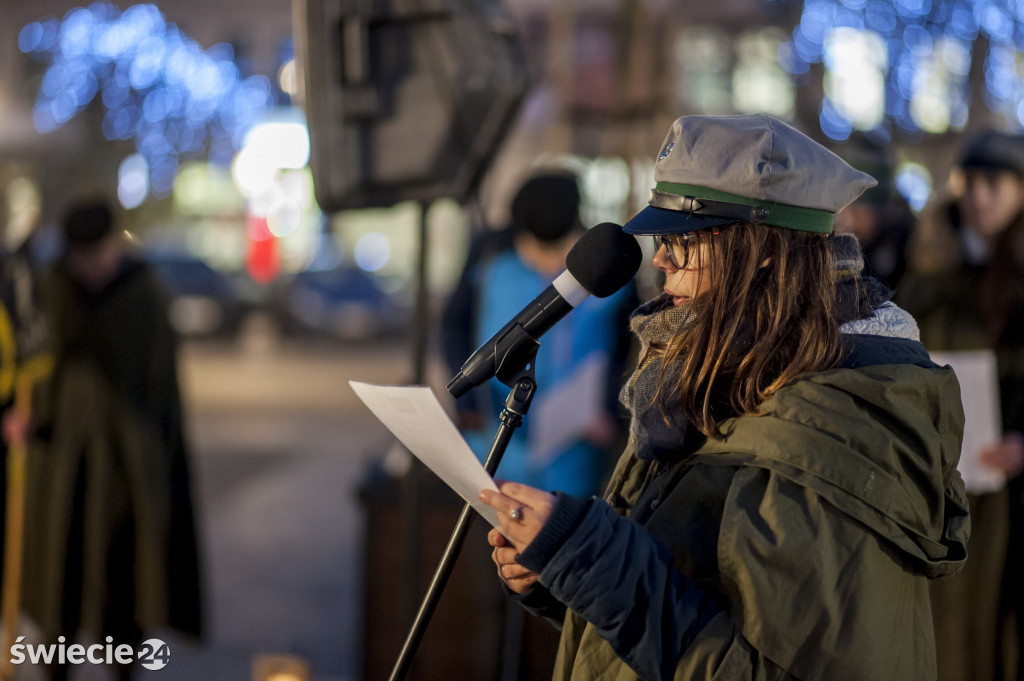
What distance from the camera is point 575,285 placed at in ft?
5.34

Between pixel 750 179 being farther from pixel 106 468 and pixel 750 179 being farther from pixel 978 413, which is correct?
pixel 106 468

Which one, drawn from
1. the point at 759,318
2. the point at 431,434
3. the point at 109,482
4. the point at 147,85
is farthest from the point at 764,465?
the point at 147,85

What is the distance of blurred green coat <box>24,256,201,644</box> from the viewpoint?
14.8 ft

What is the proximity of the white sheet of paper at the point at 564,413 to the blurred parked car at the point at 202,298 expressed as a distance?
61.2 ft

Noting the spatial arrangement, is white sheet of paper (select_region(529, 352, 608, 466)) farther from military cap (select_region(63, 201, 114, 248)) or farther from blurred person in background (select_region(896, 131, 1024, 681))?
military cap (select_region(63, 201, 114, 248))

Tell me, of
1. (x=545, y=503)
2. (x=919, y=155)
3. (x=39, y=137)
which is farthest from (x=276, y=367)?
(x=545, y=503)

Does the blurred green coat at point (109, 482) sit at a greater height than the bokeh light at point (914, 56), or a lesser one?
lesser

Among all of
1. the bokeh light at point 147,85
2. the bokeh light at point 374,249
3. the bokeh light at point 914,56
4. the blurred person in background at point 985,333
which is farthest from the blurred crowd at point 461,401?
the bokeh light at point 374,249

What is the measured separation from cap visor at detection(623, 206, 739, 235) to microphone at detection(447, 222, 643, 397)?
4 centimetres

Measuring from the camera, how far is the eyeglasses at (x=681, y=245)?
1.60m

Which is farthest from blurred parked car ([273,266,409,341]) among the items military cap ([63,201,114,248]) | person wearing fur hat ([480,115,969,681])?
person wearing fur hat ([480,115,969,681])

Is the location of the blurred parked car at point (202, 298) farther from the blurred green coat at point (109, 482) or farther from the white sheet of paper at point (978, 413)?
the white sheet of paper at point (978, 413)

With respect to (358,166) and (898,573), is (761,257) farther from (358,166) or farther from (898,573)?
(358,166)

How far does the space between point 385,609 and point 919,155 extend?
53.5 ft
